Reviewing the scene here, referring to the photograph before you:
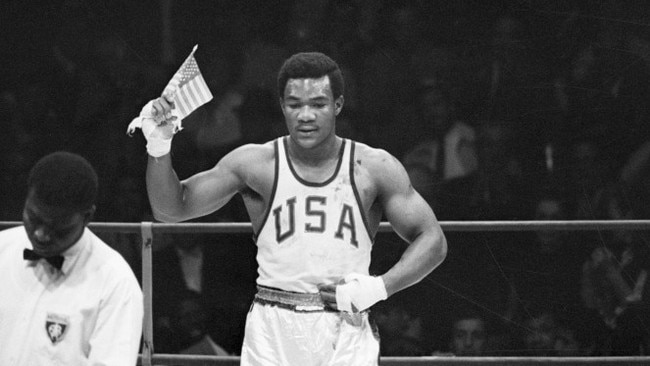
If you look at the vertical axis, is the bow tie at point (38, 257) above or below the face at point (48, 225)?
below

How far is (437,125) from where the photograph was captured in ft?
19.6

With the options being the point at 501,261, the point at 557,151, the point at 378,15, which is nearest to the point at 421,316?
the point at 501,261

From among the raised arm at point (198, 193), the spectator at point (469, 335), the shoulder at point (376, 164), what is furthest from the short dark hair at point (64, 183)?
the spectator at point (469, 335)

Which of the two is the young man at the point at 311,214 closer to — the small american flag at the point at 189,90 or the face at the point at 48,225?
the small american flag at the point at 189,90

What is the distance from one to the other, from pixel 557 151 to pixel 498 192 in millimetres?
401

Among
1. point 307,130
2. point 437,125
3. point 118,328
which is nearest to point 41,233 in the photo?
point 118,328

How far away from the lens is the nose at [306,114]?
3.48m

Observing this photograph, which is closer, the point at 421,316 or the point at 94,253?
the point at 94,253

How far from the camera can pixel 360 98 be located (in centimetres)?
597

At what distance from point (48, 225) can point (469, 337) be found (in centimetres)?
396

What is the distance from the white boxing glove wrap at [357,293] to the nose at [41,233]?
3.93 feet

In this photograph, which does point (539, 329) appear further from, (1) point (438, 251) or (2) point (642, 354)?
(1) point (438, 251)

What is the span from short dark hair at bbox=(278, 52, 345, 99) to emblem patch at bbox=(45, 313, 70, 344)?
144 centimetres

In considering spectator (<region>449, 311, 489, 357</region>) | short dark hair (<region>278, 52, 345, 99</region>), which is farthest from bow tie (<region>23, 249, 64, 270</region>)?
spectator (<region>449, 311, 489, 357</region>)
